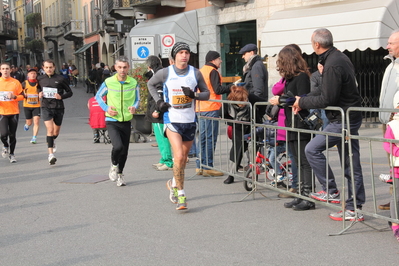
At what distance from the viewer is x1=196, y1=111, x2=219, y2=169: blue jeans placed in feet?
30.1

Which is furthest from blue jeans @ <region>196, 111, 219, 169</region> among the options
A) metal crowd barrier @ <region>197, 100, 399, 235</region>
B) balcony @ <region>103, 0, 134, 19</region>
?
balcony @ <region>103, 0, 134, 19</region>

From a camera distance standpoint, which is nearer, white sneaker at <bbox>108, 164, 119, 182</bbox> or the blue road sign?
white sneaker at <bbox>108, 164, 119, 182</bbox>

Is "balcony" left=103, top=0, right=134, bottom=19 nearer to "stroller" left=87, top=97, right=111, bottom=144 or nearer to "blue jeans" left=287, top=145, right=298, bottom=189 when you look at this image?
"stroller" left=87, top=97, right=111, bottom=144

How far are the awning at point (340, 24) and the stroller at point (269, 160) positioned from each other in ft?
24.6

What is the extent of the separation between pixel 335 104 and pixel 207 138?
334 centimetres

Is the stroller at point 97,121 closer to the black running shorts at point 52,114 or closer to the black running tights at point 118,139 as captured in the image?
the black running shorts at point 52,114

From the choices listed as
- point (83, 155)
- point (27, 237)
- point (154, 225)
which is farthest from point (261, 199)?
point (83, 155)

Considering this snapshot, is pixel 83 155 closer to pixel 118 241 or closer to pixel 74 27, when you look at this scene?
pixel 118 241

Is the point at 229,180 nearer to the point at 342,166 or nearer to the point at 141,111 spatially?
the point at 342,166

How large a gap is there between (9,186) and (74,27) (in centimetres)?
4597

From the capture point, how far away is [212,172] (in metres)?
9.43

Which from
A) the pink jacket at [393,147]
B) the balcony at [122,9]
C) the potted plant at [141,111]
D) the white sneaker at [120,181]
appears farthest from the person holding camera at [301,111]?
the balcony at [122,9]

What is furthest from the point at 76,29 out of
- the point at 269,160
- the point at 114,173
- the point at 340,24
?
the point at 269,160

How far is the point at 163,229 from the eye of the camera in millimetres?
6234
